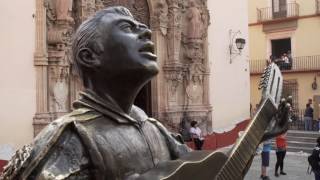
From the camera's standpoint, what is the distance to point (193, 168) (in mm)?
1653

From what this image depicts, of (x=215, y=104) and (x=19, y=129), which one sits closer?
(x=19, y=129)

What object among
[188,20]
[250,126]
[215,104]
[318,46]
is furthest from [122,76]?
[318,46]

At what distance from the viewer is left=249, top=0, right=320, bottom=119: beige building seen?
2545 centimetres

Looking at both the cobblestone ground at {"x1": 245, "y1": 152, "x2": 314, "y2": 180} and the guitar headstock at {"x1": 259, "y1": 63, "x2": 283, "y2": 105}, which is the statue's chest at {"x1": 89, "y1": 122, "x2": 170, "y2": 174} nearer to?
the guitar headstock at {"x1": 259, "y1": 63, "x2": 283, "y2": 105}

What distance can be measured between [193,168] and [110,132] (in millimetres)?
307

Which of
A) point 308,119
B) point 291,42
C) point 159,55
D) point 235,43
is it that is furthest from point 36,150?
point 291,42

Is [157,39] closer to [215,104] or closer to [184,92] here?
[184,92]

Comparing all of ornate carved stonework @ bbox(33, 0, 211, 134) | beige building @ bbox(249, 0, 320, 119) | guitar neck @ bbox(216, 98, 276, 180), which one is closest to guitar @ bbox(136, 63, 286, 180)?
guitar neck @ bbox(216, 98, 276, 180)

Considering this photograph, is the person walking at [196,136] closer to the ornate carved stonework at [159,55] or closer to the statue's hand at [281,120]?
the ornate carved stonework at [159,55]

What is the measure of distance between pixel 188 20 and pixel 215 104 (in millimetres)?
2753

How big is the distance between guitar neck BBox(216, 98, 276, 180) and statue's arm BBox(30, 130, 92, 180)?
485 mm

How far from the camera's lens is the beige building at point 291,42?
25.5m

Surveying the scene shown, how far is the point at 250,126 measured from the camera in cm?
215

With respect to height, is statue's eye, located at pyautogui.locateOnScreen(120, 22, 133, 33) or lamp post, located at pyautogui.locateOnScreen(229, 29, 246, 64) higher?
lamp post, located at pyautogui.locateOnScreen(229, 29, 246, 64)
